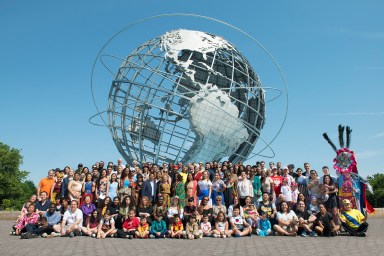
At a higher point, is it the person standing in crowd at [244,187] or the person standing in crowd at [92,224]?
the person standing in crowd at [244,187]

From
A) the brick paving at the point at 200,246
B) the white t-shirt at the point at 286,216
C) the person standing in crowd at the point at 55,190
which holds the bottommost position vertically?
the brick paving at the point at 200,246

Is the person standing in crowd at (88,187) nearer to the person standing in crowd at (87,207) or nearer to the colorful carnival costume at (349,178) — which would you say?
the person standing in crowd at (87,207)

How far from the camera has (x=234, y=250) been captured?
651 cm

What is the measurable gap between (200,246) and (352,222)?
3.85 meters

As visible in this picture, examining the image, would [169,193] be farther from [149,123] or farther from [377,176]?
[377,176]

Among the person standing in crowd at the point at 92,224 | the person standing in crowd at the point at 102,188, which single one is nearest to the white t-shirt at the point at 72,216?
the person standing in crowd at the point at 92,224

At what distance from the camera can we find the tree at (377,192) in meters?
44.4

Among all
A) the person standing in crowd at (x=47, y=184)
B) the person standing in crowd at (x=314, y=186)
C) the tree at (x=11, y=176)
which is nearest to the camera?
the person standing in crowd at (x=314, y=186)

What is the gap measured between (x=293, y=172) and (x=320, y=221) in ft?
6.73

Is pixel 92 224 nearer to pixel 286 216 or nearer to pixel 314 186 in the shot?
pixel 286 216

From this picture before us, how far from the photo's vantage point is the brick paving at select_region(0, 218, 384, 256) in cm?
628

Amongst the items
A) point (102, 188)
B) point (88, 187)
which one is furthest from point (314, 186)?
point (88, 187)

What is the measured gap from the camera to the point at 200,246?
23.2ft

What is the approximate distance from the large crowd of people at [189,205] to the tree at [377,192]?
37.0 meters
